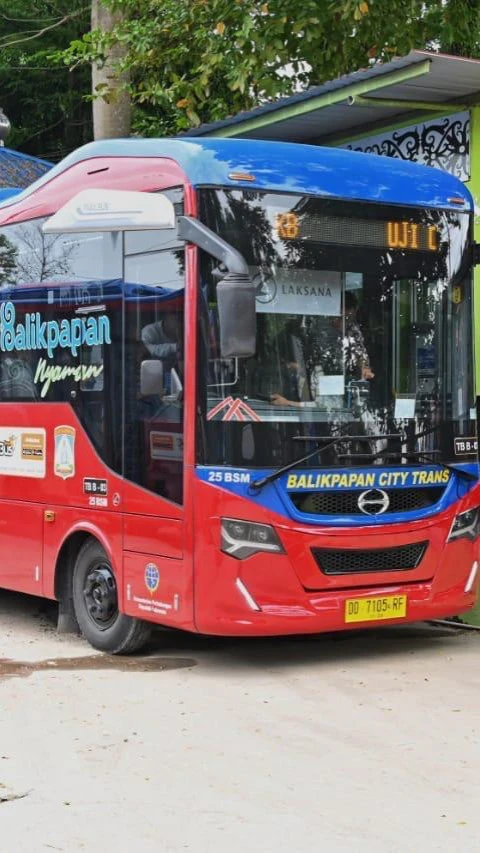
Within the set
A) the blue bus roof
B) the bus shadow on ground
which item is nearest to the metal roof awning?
the blue bus roof

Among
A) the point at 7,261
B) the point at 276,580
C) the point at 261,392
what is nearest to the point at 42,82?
the point at 7,261

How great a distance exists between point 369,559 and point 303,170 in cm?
251

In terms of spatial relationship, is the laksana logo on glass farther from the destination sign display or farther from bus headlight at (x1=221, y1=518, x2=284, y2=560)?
bus headlight at (x1=221, y1=518, x2=284, y2=560)

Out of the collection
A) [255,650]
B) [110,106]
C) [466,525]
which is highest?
[110,106]

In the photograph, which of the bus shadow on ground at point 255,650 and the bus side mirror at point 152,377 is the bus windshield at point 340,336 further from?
the bus shadow on ground at point 255,650

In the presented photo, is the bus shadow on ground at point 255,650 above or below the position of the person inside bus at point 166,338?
below

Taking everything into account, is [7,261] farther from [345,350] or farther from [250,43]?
[250,43]

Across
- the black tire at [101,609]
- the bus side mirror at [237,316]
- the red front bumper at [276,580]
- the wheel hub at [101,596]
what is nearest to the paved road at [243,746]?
the black tire at [101,609]

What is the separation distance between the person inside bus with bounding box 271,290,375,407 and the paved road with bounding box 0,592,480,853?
1.87 metres

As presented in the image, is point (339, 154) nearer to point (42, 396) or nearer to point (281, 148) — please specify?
point (281, 148)

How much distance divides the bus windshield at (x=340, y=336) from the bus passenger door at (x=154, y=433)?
0.28m

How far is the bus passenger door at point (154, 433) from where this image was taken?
8531 millimetres

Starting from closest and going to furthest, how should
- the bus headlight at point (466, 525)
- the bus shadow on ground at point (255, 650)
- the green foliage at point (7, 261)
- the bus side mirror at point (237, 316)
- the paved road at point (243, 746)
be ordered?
the paved road at point (243, 746) < the bus side mirror at point (237, 316) < the bus shadow on ground at point (255, 650) < the bus headlight at point (466, 525) < the green foliage at point (7, 261)

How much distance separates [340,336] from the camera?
8734mm
